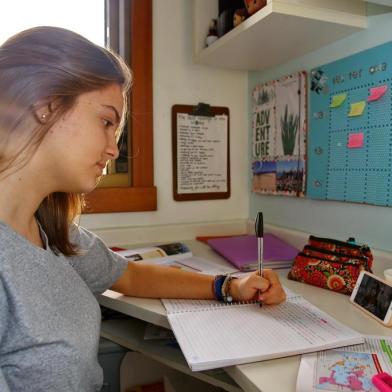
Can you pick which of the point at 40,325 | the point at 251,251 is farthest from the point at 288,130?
the point at 40,325

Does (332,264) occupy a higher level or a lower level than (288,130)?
lower

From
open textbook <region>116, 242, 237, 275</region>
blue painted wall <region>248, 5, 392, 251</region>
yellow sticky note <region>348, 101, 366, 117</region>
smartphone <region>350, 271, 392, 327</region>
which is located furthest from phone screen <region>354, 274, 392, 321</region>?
yellow sticky note <region>348, 101, 366, 117</region>

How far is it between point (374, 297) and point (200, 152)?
0.96 metres

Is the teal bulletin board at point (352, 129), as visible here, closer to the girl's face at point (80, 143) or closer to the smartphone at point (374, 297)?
the smartphone at point (374, 297)

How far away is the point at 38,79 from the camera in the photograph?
59 centimetres

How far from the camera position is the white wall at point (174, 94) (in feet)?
5.00

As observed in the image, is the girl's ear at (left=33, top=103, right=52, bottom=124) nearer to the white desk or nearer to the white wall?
the white desk

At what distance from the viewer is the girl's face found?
0.61 m

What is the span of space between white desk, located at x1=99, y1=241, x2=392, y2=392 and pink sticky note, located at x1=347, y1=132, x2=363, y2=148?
0.34 meters

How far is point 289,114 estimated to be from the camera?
140 centimetres

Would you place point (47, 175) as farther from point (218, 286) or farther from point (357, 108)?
point (357, 108)

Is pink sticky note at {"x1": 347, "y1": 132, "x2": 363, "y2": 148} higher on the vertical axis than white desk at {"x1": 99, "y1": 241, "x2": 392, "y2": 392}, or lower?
higher

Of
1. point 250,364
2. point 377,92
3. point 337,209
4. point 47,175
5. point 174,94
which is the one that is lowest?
point 250,364

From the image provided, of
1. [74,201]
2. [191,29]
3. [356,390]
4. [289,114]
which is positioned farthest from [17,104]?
[191,29]
